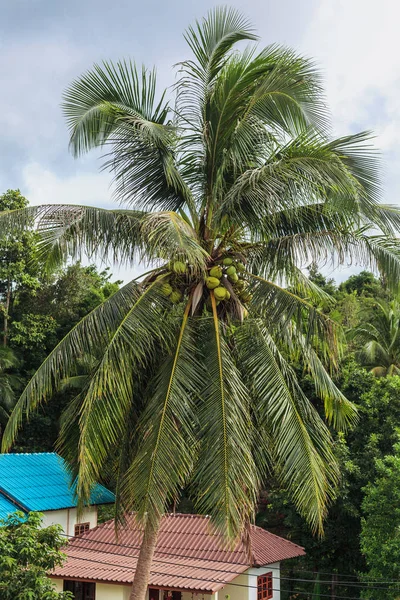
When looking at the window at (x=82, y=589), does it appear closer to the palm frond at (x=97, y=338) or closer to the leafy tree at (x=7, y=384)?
the leafy tree at (x=7, y=384)

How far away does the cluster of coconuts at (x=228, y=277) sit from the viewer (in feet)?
31.3

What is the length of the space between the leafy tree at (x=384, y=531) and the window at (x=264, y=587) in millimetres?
2652

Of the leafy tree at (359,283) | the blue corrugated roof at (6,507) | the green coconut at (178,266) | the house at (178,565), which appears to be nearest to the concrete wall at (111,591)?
the house at (178,565)

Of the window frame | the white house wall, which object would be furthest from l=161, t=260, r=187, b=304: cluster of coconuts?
the window frame

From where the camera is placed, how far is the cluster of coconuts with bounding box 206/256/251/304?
9.53 m

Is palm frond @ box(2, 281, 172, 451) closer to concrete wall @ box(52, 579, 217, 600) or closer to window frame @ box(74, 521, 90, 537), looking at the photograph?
concrete wall @ box(52, 579, 217, 600)

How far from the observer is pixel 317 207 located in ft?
32.4

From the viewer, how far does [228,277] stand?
9867 millimetres

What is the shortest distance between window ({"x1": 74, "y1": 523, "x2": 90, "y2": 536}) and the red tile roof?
1.81ft

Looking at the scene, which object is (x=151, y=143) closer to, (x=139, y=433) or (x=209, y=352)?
(x=209, y=352)

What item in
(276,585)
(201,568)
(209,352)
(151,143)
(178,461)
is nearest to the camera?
(178,461)

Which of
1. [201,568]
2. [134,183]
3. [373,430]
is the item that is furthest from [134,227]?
[373,430]

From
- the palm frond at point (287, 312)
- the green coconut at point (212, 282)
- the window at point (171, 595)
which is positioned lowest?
the window at point (171, 595)

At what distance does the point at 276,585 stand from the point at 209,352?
12512 millimetres
